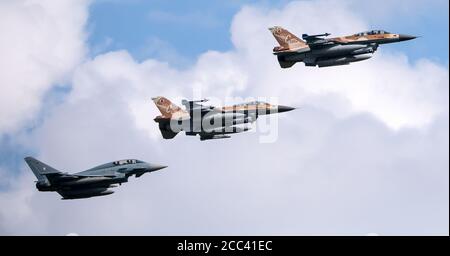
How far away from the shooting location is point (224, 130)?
5650 inches

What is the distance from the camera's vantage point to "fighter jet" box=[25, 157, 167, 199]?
14812cm

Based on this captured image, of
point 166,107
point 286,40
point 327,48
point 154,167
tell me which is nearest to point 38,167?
point 154,167

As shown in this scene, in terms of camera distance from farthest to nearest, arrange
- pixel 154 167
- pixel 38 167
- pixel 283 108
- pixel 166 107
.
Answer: pixel 283 108
pixel 166 107
pixel 38 167
pixel 154 167

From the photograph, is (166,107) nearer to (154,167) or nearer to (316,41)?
(154,167)

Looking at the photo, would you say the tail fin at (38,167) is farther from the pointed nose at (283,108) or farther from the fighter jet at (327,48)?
the fighter jet at (327,48)

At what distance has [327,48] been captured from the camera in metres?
146

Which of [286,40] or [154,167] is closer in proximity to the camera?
[286,40]

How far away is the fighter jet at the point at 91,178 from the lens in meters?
148

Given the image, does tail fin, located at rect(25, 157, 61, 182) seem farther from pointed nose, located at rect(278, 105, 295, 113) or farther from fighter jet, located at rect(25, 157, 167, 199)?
pointed nose, located at rect(278, 105, 295, 113)

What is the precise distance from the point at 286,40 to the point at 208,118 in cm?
1526
